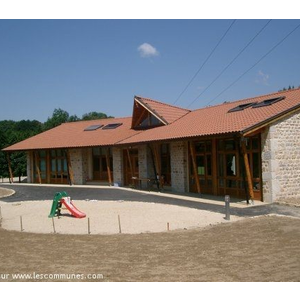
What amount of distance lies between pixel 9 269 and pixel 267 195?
10.2 metres

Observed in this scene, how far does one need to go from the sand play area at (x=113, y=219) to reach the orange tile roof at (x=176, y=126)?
3.88m

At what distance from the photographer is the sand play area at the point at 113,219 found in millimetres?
9992

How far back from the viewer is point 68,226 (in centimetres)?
1061

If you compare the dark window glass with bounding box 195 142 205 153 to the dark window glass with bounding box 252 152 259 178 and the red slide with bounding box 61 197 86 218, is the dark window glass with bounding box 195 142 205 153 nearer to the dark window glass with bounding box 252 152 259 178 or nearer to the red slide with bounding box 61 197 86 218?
the dark window glass with bounding box 252 152 259 178

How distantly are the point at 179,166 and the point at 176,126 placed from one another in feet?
9.94

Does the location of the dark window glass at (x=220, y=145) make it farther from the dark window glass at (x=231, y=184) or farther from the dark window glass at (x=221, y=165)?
the dark window glass at (x=231, y=184)

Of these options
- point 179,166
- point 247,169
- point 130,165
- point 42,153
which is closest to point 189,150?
point 179,166

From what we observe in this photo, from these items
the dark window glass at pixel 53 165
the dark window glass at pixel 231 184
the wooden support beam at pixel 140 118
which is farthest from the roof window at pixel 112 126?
the dark window glass at pixel 231 184

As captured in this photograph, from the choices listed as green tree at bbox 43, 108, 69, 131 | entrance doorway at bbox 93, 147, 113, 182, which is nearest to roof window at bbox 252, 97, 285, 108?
entrance doorway at bbox 93, 147, 113, 182

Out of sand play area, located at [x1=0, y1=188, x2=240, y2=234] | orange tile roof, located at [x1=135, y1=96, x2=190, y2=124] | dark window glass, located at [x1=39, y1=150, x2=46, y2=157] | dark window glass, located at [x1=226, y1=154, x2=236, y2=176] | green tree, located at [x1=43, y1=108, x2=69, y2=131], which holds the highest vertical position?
green tree, located at [x1=43, y1=108, x2=69, y2=131]

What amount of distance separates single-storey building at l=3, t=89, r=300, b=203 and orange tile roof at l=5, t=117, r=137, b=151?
0.29 ft

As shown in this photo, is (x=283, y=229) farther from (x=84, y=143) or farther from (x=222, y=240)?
(x=84, y=143)

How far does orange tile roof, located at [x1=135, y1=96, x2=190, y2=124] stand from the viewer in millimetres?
22562
